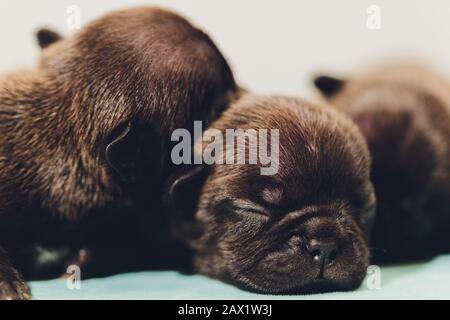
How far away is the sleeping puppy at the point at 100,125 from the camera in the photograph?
1924 mm

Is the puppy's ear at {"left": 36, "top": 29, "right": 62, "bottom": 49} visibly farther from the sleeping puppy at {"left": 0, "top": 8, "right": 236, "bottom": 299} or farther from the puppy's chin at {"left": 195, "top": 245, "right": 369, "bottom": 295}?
the puppy's chin at {"left": 195, "top": 245, "right": 369, "bottom": 295}

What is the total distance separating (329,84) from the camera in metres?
2.92

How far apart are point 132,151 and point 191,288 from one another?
0.45 meters

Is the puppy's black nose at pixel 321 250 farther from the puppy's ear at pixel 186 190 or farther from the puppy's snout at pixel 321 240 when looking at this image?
the puppy's ear at pixel 186 190

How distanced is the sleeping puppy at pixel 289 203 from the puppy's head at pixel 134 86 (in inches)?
4.8

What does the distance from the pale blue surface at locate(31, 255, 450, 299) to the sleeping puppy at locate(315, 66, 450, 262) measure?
22 cm

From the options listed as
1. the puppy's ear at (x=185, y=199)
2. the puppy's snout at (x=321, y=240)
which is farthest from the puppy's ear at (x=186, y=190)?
the puppy's snout at (x=321, y=240)

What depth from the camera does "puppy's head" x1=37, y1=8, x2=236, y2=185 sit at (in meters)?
1.92

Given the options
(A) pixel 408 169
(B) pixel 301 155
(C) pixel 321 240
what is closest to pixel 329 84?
(A) pixel 408 169

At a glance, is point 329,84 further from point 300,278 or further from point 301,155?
point 300,278

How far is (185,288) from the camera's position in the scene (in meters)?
1.94

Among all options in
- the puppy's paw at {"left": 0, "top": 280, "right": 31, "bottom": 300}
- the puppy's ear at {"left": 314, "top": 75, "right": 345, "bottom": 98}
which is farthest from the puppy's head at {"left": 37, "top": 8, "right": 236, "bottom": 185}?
the puppy's ear at {"left": 314, "top": 75, "right": 345, "bottom": 98}
